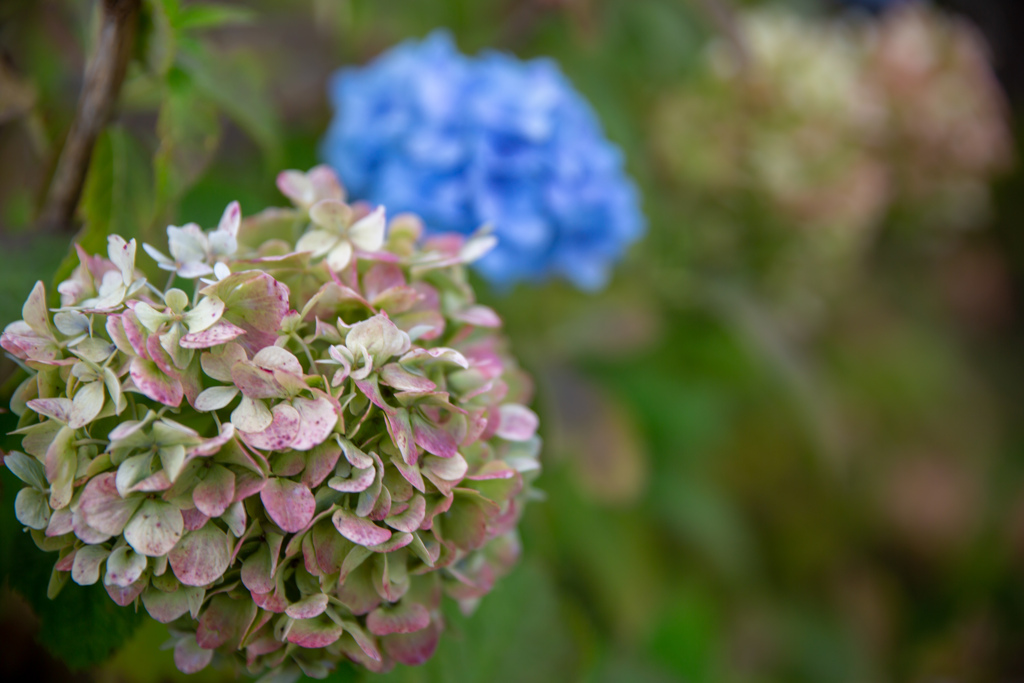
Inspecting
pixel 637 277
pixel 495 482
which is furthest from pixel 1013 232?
pixel 495 482

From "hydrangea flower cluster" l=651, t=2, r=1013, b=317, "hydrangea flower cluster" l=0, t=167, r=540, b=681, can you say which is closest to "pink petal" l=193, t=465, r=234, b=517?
"hydrangea flower cluster" l=0, t=167, r=540, b=681

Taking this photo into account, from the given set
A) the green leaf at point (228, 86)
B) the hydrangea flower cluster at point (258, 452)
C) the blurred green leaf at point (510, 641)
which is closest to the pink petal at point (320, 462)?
the hydrangea flower cluster at point (258, 452)

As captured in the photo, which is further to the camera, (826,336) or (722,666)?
(826,336)

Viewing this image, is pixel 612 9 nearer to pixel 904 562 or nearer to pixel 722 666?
pixel 722 666

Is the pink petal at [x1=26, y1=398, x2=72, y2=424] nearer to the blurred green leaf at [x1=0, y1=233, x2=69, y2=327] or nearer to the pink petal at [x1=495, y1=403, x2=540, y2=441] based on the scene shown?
the blurred green leaf at [x1=0, y1=233, x2=69, y2=327]

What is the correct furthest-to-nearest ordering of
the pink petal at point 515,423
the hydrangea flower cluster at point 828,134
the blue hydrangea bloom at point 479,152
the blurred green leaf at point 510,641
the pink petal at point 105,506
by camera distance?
1. the hydrangea flower cluster at point 828,134
2. the blue hydrangea bloom at point 479,152
3. the blurred green leaf at point 510,641
4. the pink petal at point 515,423
5. the pink petal at point 105,506

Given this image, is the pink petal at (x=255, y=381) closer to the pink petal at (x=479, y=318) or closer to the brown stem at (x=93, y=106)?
the pink petal at (x=479, y=318)

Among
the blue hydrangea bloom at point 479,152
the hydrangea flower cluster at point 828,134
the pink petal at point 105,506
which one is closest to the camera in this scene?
the pink petal at point 105,506
